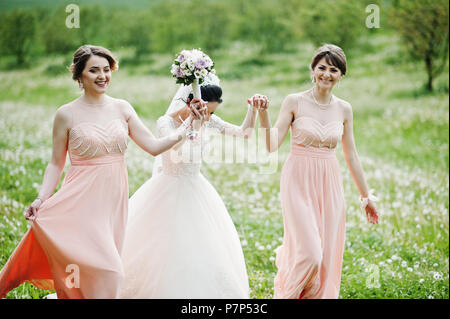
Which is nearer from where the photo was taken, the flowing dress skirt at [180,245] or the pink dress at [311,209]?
the flowing dress skirt at [180,245]

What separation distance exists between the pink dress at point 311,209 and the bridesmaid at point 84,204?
6.57 feet

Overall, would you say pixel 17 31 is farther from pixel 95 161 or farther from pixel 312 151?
pixel 312 151

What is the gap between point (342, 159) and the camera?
12797mm

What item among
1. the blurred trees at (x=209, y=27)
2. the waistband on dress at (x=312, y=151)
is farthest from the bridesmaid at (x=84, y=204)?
the blurred trees at (x=209, y=27)

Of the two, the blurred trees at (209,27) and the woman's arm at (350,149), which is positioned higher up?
the blurred trees at (209,27)

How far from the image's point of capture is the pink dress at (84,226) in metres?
4.86

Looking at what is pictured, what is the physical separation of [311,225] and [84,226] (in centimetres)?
258

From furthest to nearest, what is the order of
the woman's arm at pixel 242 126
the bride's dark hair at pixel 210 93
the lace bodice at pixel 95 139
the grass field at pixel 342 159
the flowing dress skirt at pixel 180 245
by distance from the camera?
the grass field at pixel 342 159
the woman's arm at pixel 242 126
the bride's dark hair at pixel 210 93
the flowing dress skirt at pixel 180 245
the lace bodice at pixel 95 139

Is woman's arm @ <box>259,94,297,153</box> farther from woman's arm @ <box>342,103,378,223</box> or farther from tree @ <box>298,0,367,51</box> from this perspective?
tree @ <box>298,0,367,51</box>

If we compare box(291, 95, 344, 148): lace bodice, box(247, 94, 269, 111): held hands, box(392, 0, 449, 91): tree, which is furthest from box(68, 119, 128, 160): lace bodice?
box(392, 0, 449, 91): tree

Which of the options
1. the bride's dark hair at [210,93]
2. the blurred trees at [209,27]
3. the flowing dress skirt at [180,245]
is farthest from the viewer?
the blurred trees at [209,27]

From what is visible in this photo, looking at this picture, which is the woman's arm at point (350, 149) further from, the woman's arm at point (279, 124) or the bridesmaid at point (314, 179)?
the woman's arm at point (279, 124)

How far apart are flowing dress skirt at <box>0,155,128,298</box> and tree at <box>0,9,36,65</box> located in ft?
63.8

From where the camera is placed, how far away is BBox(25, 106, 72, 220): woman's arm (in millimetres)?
4941
